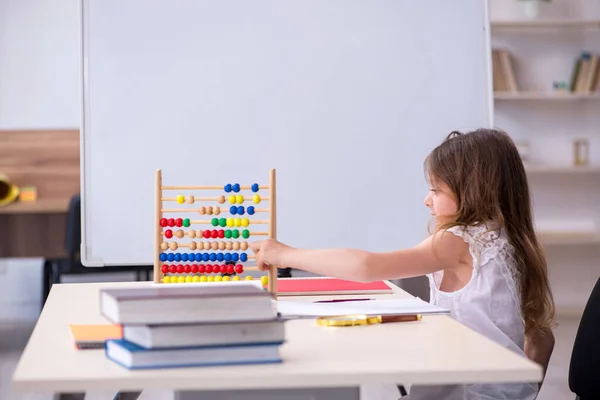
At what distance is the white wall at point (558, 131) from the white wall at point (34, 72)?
285 centimetres

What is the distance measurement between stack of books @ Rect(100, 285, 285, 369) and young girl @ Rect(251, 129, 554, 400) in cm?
50

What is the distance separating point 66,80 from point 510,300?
458cm

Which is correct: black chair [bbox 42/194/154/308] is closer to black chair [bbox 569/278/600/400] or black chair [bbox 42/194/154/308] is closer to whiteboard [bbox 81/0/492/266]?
Answer: whiteboard [bbox 81/0/492/266]

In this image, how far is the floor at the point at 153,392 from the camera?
3.29m

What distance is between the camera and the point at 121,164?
3250mm

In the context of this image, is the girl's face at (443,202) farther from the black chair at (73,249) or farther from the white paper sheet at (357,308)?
the black chair at (73,249)

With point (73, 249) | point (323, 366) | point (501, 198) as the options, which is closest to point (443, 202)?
point (501, 198)

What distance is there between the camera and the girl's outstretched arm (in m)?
1.53

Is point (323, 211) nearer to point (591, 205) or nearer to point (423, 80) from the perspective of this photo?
point (423, 80)

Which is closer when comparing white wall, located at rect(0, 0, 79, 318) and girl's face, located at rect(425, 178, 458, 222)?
girl's face, located at rect(425, 178, 458, 222)

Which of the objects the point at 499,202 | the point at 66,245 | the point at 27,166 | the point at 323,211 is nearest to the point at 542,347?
the point at 499,202

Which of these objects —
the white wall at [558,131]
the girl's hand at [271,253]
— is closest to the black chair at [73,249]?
the white wall at [558,131]

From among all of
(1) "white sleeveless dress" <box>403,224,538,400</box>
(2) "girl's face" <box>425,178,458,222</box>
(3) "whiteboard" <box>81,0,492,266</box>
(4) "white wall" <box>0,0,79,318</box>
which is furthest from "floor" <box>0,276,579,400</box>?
(1) "white sleeveless dress" <box>403,224,538,400</box>

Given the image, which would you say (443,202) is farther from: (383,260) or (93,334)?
(93,334)
